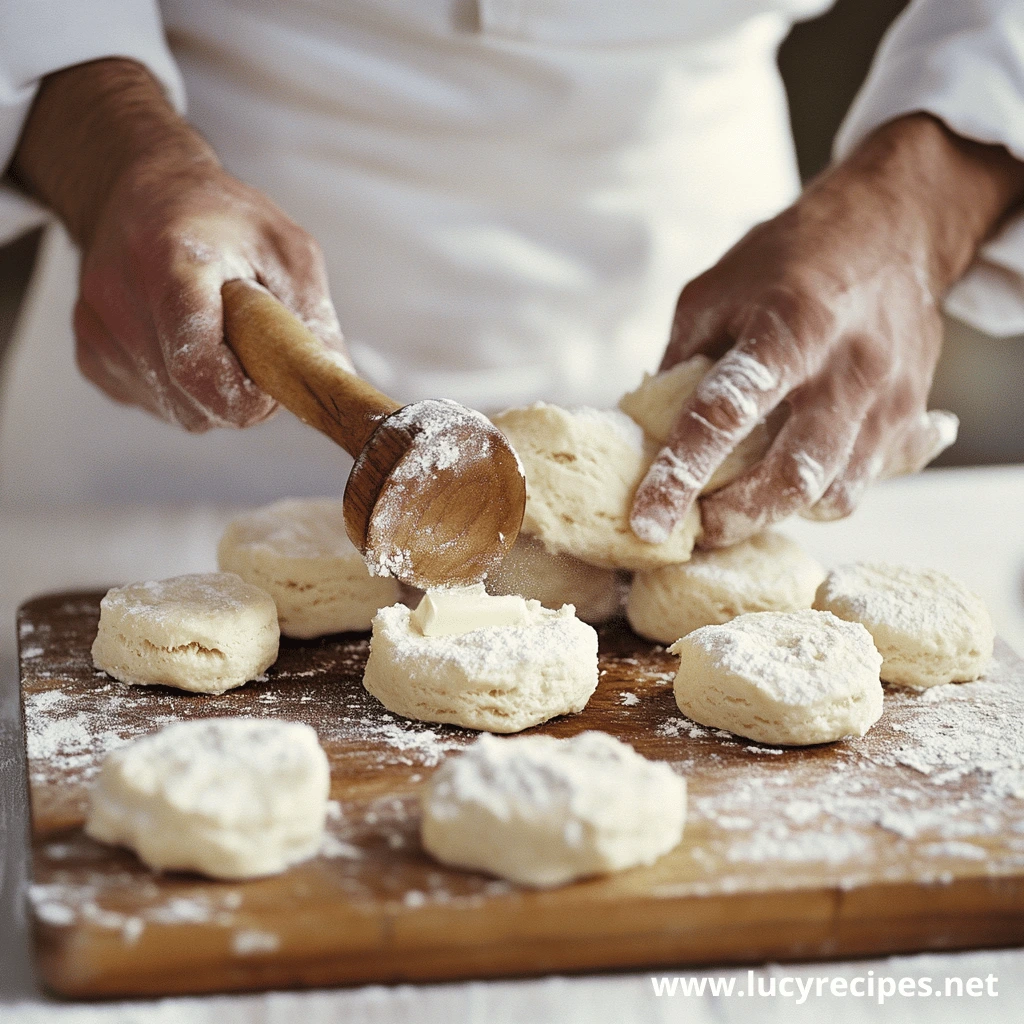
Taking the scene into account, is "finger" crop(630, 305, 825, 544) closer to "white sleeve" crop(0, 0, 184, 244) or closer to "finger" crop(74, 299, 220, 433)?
"finger" crop(74, 299, 220, 433)

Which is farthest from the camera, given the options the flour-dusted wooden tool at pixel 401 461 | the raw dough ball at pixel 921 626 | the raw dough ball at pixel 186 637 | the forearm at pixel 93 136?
the forearm at pixel 93 136

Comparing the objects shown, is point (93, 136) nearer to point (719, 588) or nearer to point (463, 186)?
point (463, 186)

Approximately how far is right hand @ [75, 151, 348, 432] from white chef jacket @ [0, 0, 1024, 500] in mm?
434

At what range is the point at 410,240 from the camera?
249cm

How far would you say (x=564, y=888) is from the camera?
1.19m

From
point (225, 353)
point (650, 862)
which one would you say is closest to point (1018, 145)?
point (225, 353)

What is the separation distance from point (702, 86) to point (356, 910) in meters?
1.92

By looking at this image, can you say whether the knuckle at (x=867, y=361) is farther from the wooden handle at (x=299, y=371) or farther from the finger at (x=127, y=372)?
the finger at (x=127, y=372)

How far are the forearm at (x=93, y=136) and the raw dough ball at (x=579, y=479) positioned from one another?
713 millimetres

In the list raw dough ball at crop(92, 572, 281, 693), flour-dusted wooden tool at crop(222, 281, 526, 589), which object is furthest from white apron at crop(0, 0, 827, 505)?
raw dough ball at crop(92, 572, 281, 693)

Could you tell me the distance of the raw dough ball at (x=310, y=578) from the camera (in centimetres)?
185

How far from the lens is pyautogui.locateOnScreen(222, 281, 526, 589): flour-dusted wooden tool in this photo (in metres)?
1.49

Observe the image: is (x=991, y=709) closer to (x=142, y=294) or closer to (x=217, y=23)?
(x=142, y=294)

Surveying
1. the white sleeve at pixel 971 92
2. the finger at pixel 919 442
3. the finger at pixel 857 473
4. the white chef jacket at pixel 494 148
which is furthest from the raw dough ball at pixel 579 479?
the white sleeve at pixel 971 92
